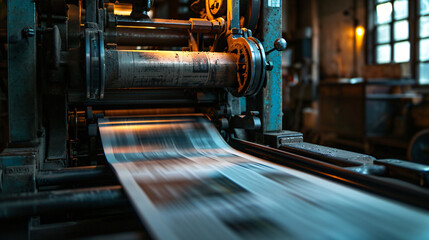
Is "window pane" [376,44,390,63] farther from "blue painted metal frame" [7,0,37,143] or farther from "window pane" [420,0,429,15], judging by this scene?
"blue painted metal frame" [7,0,37,143]

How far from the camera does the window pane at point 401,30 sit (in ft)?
24.0

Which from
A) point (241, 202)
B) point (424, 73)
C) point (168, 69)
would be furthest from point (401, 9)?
point (241, 202)

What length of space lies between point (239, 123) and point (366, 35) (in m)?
6.73

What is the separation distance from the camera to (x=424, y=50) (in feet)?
22.8

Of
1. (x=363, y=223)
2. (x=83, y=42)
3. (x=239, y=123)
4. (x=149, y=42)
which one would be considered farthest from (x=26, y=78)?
(x=363, y=223)

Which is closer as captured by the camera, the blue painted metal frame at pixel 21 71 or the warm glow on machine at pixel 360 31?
the blue painted metal frame at pixel 21 71

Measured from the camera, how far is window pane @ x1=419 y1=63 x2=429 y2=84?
6941 mm

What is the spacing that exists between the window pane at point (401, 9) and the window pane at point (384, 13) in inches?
6.8

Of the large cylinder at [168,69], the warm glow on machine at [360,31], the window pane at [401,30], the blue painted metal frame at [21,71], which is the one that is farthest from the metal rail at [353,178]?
the warm glow on machine at [360,31]

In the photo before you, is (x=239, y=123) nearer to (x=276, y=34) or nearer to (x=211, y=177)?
(x=276, y=34)

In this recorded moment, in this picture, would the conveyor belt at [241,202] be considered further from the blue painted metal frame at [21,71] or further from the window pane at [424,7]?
the window pane at [424,7]

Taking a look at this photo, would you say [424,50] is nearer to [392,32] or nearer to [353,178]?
[392,32]

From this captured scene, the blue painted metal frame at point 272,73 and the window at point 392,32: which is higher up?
the window at point 392,32

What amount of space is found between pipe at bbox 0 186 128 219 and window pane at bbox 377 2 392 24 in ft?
25.5
